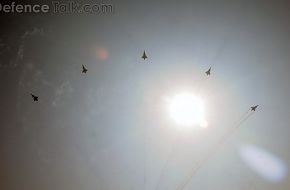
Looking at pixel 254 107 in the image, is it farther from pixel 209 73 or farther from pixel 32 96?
pixel 32 96

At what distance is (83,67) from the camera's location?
47.6 meters

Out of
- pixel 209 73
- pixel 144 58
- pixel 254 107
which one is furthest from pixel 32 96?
pixel 254 107

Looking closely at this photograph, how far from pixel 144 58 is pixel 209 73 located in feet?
26.4

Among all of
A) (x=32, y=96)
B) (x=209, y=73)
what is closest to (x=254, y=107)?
(x=209, y=73)

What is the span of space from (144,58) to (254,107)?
1468cm

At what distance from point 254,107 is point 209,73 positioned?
6.95 metres

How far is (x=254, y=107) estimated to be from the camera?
47.9 m

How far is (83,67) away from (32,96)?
280 inches

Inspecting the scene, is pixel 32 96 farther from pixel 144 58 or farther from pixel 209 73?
pixel 209 73

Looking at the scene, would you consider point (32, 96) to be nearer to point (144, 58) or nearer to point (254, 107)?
point (144, 58)

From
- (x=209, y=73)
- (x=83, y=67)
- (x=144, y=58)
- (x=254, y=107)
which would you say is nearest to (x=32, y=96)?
(x=83, y=67)

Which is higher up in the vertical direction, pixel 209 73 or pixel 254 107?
pixel 209 73

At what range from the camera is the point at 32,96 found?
47656mm

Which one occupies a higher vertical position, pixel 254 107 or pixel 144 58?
pixel 144 58
